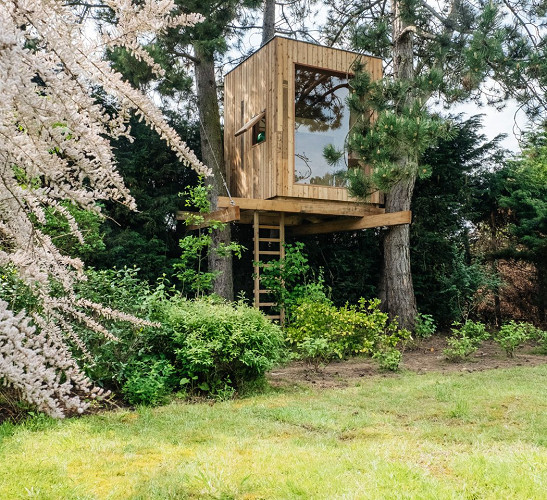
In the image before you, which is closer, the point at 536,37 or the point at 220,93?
the point at 536,37

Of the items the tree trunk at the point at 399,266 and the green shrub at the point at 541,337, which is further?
the tree trunk at the point at 399,266

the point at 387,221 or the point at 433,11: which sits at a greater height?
the point at 433,11

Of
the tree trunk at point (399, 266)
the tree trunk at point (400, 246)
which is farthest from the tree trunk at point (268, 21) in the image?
the tree trunk at point (399, 266)

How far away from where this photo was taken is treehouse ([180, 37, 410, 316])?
886 centimetres

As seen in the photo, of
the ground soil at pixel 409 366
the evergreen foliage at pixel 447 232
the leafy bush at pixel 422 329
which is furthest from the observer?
the evergreen foliage at pixel 447 232

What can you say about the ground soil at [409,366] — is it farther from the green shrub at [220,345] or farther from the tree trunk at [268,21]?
the tree trunk at [268,21]

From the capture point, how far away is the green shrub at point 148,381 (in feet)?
16.0

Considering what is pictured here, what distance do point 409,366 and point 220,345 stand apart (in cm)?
328

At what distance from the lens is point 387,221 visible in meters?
9.38

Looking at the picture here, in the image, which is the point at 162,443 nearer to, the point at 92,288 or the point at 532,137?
the point at 92,288

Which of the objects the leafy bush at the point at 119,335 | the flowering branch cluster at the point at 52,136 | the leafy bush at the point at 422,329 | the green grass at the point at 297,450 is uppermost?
the flowering branch cluster at the point at 52,136

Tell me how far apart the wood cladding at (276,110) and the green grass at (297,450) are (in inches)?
173

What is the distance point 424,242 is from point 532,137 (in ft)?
→ 10.9

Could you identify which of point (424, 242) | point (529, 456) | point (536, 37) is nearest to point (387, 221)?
point (424, 242)
